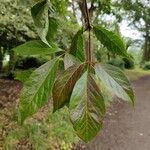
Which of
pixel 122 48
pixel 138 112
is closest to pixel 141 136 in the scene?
pixel 138 112

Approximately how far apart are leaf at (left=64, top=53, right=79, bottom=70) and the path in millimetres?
5665

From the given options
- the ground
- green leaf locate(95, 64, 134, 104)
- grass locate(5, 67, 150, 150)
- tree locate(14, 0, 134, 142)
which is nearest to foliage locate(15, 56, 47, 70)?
the ground

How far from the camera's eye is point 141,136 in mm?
8359

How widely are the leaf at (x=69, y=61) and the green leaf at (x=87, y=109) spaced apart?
102mm

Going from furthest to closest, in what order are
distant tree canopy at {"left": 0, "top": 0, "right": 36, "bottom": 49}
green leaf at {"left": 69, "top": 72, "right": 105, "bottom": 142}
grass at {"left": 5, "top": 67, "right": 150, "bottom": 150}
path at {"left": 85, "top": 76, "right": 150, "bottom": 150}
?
path at {"left": 85, "top": 76, "right": 150, "bottom": 150} < distant tree canopy at {"left": 0, "top": 0, "right": 36, "bottom": 49} < grass at {"left": 5, "top": 67, "right": 150, "bottom": 150} < green leaf at {"left": 69, "top": 72, "right": 105, "bottom": 142}

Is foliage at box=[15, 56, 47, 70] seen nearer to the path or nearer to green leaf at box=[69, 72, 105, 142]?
the path

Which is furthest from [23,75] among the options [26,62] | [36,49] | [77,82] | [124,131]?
[26,62]

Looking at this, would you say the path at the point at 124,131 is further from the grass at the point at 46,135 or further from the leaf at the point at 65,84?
the leaf at the point at 65,84

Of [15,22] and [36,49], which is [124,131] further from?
[36,49]

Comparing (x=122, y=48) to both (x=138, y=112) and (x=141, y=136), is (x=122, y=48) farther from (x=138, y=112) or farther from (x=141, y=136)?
(x=138, y=112)

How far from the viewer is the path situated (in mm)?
7555

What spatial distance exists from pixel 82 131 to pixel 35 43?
0.73 feet

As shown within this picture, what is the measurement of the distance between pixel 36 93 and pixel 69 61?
0.35 ft

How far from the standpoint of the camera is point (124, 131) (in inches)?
343
